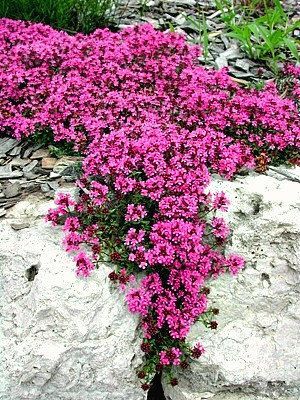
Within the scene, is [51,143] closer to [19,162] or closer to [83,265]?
[19,162]

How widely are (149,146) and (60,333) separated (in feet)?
4.77

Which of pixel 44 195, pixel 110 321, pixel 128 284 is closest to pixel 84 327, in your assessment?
pixel 110 321

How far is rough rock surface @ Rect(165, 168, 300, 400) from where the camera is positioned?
3.74 metres

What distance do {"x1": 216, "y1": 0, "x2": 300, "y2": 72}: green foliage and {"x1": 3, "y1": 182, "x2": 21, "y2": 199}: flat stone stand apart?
3109 mm

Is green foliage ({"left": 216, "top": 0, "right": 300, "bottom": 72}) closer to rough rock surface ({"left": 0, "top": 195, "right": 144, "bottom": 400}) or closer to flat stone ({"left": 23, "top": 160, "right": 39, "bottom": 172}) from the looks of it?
flat stone ({"left": 23, "top": 160, "right": 39, "bottom": 172})

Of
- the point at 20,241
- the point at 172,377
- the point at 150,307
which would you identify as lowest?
the point at 172,377

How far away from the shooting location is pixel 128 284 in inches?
147

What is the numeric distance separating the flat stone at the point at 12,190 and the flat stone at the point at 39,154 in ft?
1.27

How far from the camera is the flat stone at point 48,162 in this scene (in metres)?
4.48

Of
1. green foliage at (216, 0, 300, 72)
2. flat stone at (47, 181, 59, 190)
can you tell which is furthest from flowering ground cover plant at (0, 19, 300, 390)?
green foliage at (216, 0, 300, 72)

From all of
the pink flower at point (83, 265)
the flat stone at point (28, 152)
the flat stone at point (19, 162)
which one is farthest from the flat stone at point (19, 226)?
the flat stone at point (28, 152)

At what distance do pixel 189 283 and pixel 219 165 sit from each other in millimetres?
997

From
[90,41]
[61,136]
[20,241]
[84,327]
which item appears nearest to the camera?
[84,327]

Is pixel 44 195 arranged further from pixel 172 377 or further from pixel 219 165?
pixel 172 377
